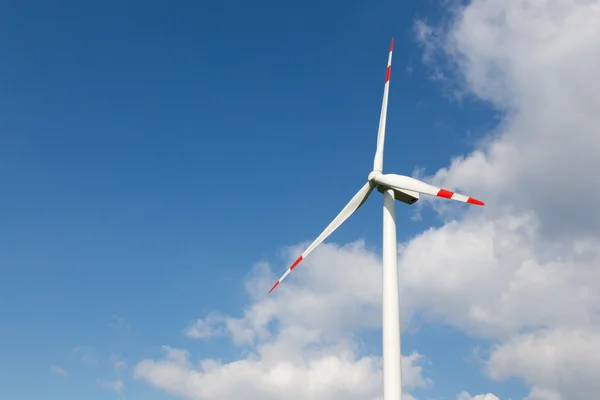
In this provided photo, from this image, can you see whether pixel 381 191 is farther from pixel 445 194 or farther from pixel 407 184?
pixel 445 194

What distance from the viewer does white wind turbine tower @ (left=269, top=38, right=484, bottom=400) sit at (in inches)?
1341

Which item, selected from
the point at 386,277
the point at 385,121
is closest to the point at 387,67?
the point at 385,121

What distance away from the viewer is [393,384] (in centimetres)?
3347

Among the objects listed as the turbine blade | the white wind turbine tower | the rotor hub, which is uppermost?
the turbine blade

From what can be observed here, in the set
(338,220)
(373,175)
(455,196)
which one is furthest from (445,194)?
(338,220)

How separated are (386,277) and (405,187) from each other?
8380mm

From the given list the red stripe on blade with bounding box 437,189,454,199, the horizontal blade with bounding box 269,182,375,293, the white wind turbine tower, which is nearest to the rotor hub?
the white wind turbine tower

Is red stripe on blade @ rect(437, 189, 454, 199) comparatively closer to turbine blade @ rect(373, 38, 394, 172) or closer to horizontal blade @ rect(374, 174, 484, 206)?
horizontal blade @ rect(374, 174, 484, 206)

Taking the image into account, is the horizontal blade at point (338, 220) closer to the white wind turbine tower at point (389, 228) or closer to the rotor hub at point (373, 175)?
the white wind turbine tower at point (389, 228)

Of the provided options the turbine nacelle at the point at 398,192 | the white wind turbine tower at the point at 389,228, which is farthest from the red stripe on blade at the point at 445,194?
the turbine nacelle at the point at 398,192

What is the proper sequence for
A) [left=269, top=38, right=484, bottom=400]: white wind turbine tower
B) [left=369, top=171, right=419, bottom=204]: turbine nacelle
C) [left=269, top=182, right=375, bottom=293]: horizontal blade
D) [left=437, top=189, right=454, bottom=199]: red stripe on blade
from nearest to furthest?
[left=269, top=38, right=484, bottom=400]: white wind turbine tower < [left=437, top=189, right=454, bottom=199]: red stripe on blade < [left=369, top=171, right=419, bottom=204]: turbine nacelle < [left=269, top=182, right=375, bottom=293]: horizontal blade

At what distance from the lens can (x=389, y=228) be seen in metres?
39.7

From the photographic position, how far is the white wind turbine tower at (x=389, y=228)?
3406cm

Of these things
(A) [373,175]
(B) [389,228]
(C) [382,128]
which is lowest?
(B) [389,228]
